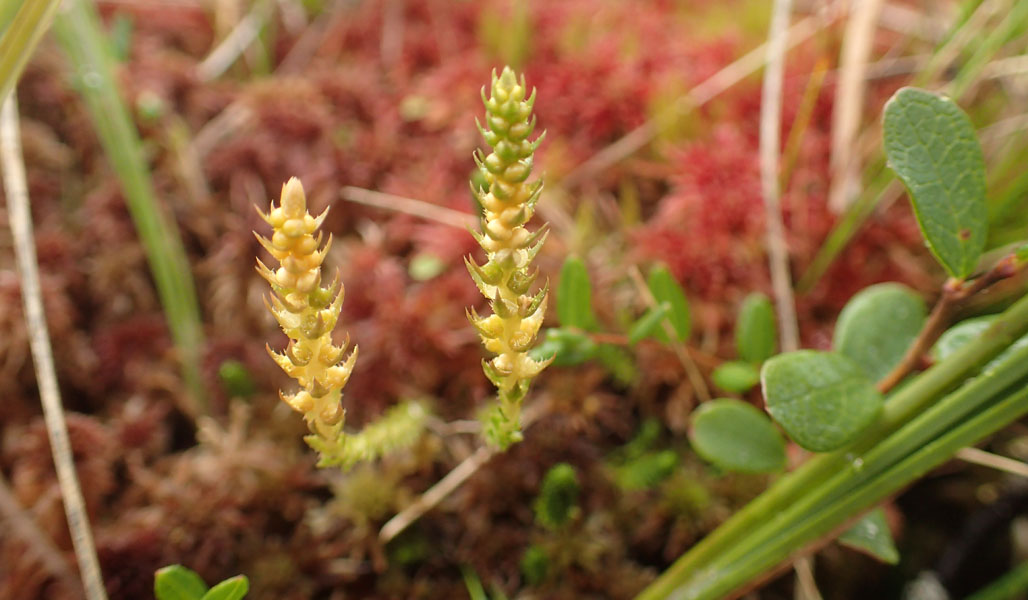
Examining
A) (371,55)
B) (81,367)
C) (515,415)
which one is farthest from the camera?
(371,55)

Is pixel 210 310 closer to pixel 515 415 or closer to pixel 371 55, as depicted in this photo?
pixel 371 55

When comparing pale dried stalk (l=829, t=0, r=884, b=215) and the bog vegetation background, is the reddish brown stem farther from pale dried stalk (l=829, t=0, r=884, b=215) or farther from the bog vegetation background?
pale dried stalk (l=829, t=0, r=884, b=215)

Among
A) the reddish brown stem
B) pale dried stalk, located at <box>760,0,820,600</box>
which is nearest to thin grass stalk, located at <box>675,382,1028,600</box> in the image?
the reddish brown stem

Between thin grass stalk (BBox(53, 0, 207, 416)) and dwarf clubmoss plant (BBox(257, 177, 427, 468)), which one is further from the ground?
thin grass stalk (BBox(53, 0, 207, 416))

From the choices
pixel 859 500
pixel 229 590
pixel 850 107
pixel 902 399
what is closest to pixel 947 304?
pixel 902 399

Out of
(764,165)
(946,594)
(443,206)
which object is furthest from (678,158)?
(946,594)

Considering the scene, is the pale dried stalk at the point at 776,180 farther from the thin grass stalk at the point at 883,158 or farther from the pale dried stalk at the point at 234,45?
the pale dried stalk at the point at 234,45

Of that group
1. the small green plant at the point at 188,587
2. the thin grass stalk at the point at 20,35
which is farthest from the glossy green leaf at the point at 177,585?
the thin grass stalk at the point at 20,35
